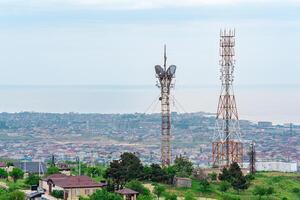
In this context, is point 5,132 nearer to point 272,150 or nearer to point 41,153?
point 41,153

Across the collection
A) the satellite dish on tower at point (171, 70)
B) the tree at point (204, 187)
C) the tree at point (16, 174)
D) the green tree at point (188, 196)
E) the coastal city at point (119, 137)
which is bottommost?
the green tree at point (188, 196)

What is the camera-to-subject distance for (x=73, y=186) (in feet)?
98.8

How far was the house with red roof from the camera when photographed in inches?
1188

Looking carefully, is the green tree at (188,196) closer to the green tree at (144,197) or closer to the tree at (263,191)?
the green tree at (144,197)

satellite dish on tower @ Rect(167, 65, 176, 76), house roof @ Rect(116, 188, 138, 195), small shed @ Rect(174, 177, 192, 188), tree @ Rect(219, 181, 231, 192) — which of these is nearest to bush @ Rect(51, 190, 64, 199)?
house roof @ Rect(116, 188, 138, 195)

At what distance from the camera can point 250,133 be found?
339 feet

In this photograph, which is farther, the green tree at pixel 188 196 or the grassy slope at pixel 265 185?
the grassy slope at pixel 265 185

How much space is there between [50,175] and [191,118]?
91193 millimetres

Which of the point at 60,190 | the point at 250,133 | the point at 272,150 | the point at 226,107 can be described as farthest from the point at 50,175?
the point at 250,133

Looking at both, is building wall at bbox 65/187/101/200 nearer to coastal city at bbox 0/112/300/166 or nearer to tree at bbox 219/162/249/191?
tree at bbox 219/162/249/191

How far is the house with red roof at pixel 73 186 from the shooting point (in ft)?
99.0

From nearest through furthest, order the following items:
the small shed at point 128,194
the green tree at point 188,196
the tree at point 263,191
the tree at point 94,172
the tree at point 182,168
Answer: the green tree at point 188,196
the small shed at point 128,194
the tree at point 263,191
the tree at point 182,168
the tree at point 94,172

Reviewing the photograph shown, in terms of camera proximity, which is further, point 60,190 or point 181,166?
point 181,166

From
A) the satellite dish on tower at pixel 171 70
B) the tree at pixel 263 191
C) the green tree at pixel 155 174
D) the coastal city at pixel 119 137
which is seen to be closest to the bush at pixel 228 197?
the tree at pixel 263 191
